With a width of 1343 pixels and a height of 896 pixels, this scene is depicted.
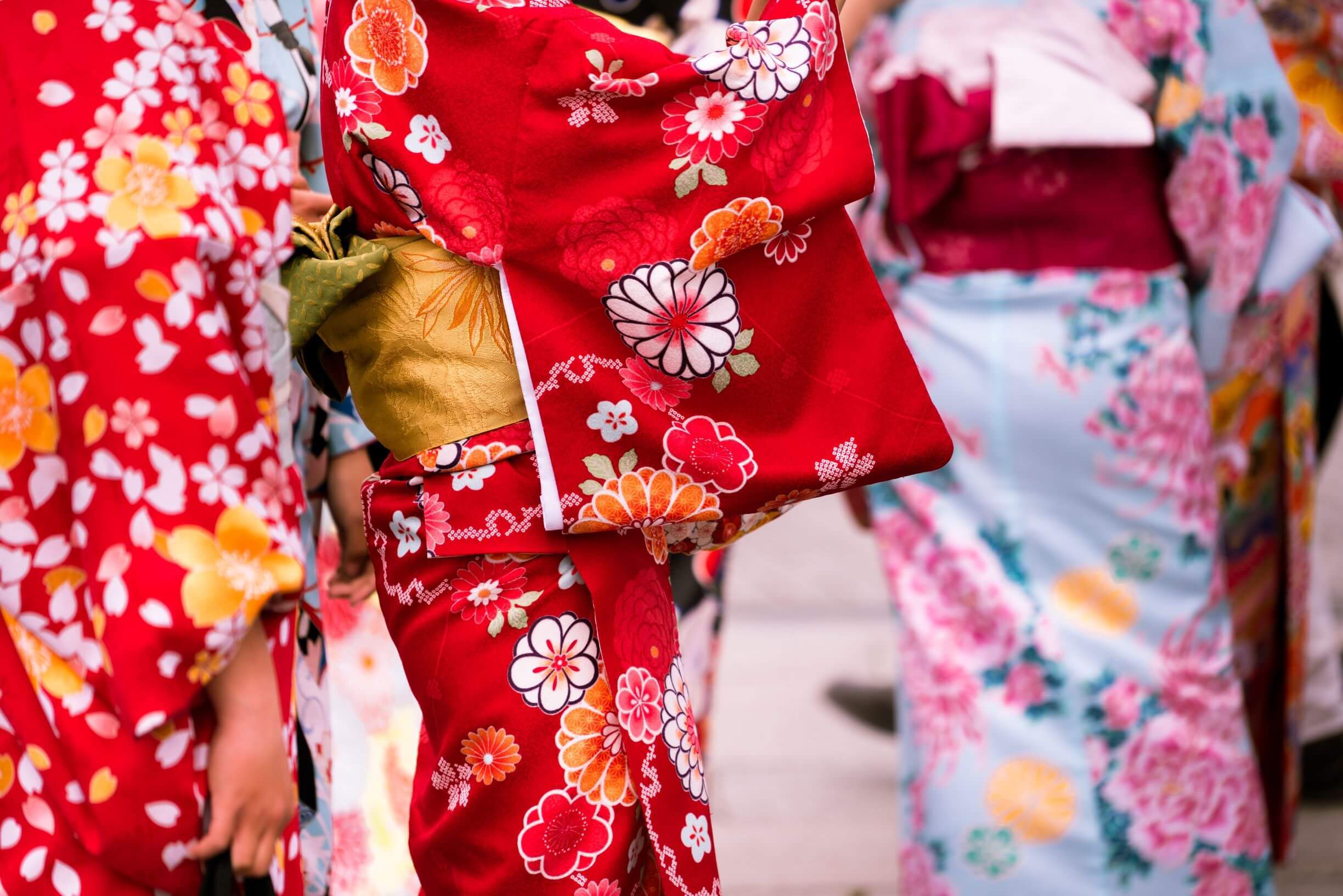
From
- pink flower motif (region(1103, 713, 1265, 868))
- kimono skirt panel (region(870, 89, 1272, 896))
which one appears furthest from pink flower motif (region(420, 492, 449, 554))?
pink flower motif (region(1103, 713, 1265, 868))

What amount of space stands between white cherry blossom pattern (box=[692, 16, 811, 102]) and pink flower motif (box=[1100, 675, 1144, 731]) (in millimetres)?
1190

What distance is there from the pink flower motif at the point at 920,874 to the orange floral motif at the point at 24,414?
1.40m

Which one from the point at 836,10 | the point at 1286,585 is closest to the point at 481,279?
the point at 836,10

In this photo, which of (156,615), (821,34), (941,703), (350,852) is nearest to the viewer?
(156,615)

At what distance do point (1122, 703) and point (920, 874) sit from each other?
388mm

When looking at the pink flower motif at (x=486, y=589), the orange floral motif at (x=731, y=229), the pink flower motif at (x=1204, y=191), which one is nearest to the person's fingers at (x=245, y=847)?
the pink flower motif at (x=486, y=589)

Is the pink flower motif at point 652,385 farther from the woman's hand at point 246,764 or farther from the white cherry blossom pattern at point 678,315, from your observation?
the woman's hand at point 246,764

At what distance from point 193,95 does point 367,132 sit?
6.1 inches

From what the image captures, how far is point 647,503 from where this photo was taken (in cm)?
104

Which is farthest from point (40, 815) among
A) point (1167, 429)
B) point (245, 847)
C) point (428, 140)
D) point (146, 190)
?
point (1167, 429)

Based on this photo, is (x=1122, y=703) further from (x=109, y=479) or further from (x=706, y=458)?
(x=109, y=479)

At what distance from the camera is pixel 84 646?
994 millimetres

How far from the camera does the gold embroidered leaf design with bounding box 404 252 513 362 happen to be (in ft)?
3.42

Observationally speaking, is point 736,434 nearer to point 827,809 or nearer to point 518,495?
point 518,495
